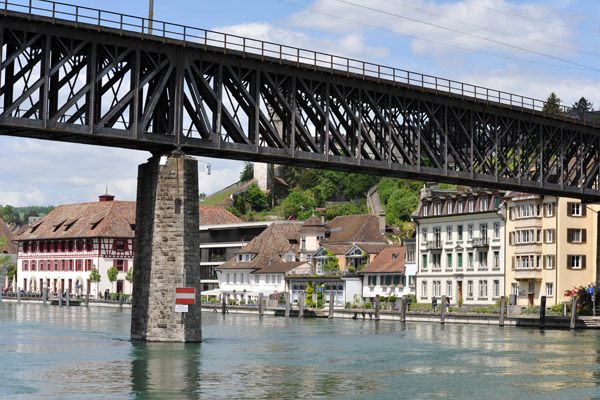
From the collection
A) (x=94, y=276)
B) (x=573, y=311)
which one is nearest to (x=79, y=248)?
(x=94, y=276)

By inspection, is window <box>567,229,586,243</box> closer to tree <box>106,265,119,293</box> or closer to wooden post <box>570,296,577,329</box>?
wooden post <box>570,296,577,329</box>

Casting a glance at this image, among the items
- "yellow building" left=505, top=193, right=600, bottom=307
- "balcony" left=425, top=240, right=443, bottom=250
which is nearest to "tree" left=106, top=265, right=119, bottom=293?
"balcony" left=425, top=240, right=443, bottom=250

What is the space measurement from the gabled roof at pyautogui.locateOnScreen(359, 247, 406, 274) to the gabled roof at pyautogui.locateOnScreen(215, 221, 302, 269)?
20407 mm

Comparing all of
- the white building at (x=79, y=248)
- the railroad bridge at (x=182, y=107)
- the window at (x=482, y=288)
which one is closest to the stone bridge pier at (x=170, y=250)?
the railroad bridge at (x=182, y=107)

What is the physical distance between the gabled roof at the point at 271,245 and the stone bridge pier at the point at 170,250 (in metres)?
89.9

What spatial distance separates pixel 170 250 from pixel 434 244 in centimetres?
6738

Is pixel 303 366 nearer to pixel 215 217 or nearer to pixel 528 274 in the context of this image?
Answer: pixel 528 274

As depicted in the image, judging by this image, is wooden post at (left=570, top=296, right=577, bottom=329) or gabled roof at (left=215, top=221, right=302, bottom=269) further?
gabled roof at (left=215, top=221, right=302, bottom=269)

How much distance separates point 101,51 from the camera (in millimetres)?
54375

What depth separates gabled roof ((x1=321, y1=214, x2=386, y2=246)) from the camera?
137m

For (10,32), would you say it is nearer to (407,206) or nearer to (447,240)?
(447,240)

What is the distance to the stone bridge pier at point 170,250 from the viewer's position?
181 feet

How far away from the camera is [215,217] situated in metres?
181

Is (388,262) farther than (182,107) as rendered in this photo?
Yes
